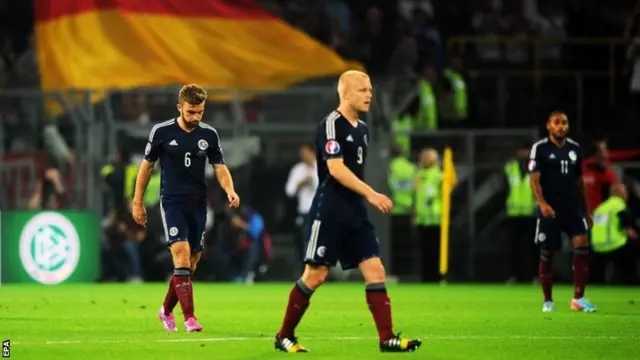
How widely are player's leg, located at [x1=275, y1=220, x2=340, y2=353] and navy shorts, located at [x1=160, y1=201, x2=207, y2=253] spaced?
2.86 metres

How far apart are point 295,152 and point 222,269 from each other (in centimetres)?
235

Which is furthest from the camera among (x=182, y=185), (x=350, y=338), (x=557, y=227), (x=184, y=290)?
(x=557, y=227)

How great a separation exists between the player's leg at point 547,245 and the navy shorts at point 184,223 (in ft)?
15.7

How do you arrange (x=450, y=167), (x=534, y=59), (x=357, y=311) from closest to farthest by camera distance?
(x=357, y=311)
(x=450, y=167)
(x=534, y=59)

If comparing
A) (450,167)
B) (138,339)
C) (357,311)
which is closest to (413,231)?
(450,167)

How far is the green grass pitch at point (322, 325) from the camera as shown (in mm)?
12859

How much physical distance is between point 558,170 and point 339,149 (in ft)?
23.1

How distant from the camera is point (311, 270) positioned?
1245cm

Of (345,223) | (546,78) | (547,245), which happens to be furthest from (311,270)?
(546,78)

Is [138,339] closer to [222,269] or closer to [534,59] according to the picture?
[222,269]

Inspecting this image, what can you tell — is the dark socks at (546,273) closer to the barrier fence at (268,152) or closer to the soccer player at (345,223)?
the soccer player at (345,223)

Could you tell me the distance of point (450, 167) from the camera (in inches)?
1059

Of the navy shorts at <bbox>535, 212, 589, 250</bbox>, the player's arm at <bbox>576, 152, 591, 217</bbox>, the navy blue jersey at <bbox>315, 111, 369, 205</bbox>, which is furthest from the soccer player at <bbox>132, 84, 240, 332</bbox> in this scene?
the player's arm at <bbox>576, 152, 591, 217</bbox>

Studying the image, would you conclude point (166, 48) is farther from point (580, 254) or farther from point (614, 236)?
point (580, 254)
